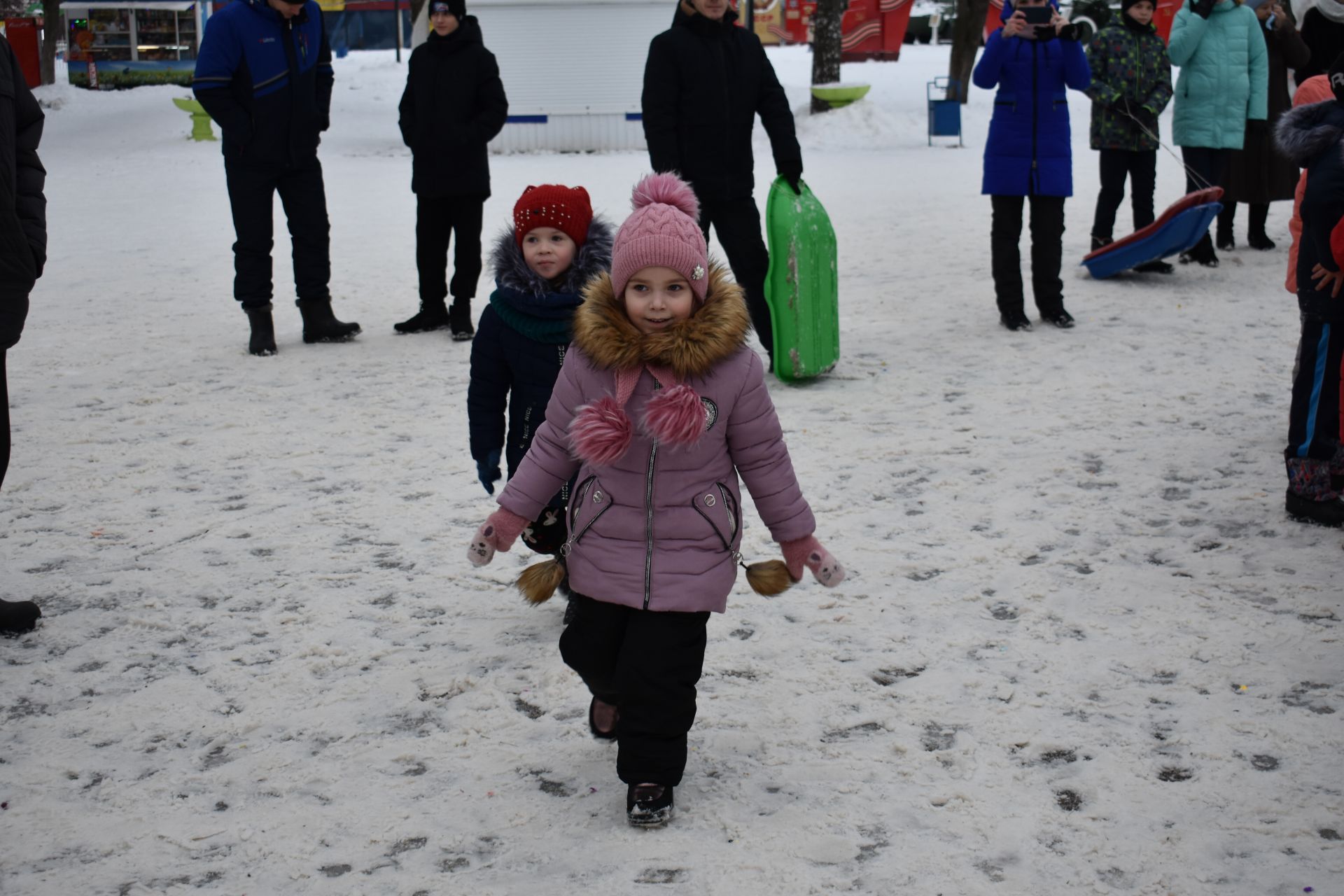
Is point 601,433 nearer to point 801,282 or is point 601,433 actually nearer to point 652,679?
point 652,679

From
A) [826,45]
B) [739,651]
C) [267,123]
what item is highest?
[826,45]

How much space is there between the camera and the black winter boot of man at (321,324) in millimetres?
7660

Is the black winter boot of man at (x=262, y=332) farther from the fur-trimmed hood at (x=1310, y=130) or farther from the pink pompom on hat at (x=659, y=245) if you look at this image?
→ the fur-trimmed hood at (x=1310, y=130)

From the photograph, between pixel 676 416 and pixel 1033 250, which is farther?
pixel 1033 250

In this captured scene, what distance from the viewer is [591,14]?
842 inches

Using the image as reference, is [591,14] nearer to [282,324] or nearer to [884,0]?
[884,0]

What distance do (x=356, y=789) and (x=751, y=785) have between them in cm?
87

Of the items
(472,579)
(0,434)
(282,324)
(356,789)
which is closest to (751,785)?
(356,789)

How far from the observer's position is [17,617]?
12.5 feet

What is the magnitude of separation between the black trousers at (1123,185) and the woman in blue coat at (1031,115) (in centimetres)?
158

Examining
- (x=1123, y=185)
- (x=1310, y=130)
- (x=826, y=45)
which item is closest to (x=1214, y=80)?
(x=1123, y=185)

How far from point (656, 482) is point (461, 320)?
515 centimetres

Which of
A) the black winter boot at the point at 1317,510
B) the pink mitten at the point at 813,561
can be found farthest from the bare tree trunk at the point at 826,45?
the pink mitten at the point at 813,561

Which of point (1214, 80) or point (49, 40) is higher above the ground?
point (49, 40)
